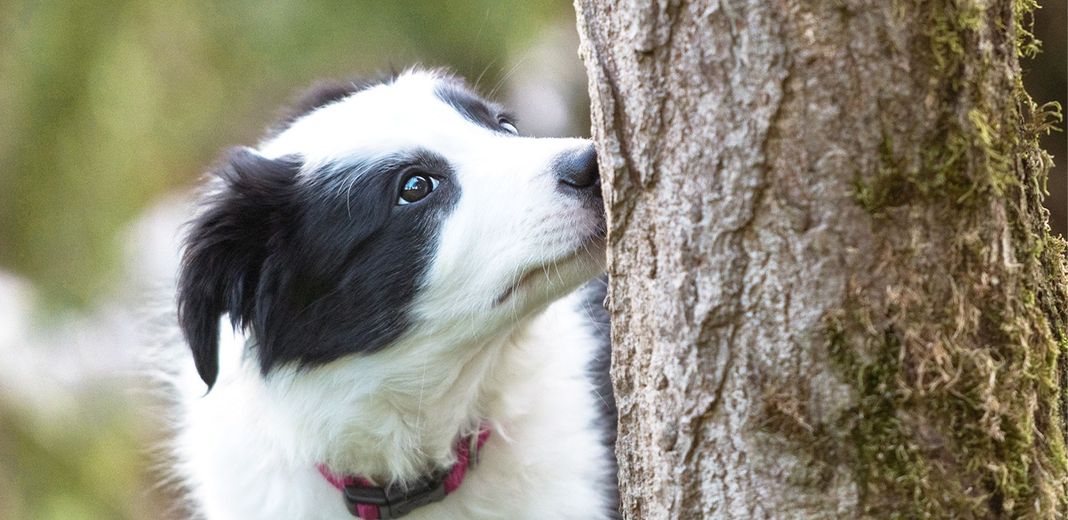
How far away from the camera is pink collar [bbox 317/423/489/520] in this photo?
2.90m

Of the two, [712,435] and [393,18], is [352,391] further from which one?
[393,18]

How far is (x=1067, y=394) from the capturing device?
187 cm

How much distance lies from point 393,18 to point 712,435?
10.4ft

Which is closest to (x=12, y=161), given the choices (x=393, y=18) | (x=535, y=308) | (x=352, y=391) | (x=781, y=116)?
(x=393, y=18)

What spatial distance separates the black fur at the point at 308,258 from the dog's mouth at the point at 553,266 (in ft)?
0.90

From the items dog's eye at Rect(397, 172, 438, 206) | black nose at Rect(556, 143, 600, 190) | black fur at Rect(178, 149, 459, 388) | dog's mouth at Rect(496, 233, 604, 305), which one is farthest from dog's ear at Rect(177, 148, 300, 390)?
black nose at Rect(556, 143, 600, 190)

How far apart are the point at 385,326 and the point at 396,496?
47 cm

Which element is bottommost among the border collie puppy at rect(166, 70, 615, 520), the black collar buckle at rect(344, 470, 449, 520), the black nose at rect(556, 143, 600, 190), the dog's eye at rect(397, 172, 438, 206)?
the black collar buckle at rect(344, 470, 449, 520)

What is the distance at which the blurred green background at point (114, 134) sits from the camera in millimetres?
4375

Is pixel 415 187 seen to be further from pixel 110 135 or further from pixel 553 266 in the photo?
pixel 110 135

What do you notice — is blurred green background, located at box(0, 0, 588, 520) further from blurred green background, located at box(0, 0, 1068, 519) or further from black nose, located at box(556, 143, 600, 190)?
black nose, located at box(556, 143, 600, 190)

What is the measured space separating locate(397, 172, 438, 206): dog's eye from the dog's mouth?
35 centimetres

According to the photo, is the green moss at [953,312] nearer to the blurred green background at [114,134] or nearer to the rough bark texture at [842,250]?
the rough bark texture at [842,250]

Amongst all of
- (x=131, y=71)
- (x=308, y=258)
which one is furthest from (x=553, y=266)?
(x=131, y=71)
